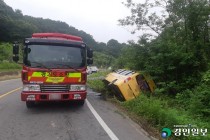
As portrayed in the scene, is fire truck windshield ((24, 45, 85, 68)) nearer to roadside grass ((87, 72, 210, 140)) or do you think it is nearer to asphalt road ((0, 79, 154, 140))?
asphalt road ((0, 79, 154, 140))

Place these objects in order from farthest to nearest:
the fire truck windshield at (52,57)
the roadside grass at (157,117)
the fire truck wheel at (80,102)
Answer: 1. the fire truck wheel at (80,102)
2. the fire truck windshield at (52,57)
3. the roadside grass at (157,117)

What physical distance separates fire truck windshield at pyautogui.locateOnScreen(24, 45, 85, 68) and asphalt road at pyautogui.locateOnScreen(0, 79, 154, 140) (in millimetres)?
1685

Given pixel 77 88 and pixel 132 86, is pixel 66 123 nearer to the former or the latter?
pixel 77 88

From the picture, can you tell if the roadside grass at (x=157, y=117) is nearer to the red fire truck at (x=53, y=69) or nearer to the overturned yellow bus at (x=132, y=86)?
the overturned yellow bus at (x=132, y=86)

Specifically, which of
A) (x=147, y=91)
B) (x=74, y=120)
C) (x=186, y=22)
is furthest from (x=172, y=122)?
(x=186, y=22)

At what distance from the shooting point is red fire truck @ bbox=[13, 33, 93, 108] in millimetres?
10273

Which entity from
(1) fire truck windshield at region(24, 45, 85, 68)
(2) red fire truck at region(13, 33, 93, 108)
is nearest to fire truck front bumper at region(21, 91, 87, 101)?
(2) red fire truck at region(13, 33, 93, 108)

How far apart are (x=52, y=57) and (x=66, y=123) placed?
2811mm

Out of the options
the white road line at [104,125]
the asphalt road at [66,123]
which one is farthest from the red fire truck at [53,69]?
the white road line at [104,125]

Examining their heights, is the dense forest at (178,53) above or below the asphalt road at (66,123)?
above

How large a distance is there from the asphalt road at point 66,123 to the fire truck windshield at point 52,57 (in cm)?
168

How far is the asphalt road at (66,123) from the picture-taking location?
7445 mm

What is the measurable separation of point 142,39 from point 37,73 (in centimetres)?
679

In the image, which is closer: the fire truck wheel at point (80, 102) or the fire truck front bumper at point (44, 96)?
the fire truck front bumper at point (44, 96)
